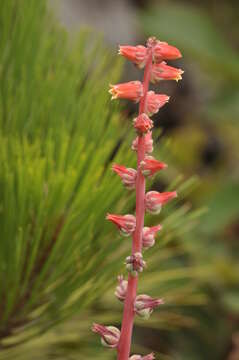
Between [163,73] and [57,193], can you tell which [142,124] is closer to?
[163,73]

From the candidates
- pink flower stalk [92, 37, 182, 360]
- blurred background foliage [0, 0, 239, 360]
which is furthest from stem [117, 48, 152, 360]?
blurred background foliage [0, 0, 239, 360]

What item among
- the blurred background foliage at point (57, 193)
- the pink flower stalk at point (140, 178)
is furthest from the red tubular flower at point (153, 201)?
the blurred background foliage at point (57, 193)

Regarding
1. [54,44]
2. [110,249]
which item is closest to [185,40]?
[54,44]

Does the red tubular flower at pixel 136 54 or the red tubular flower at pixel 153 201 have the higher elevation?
the red tubular flower at pixel 136 54

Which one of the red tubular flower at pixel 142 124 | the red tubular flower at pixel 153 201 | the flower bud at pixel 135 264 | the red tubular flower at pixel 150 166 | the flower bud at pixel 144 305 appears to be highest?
the red tubular flower at pixel 142 124

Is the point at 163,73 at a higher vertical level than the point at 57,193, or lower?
higher

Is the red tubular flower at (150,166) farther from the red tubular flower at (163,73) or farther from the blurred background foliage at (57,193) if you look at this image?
the blurred background foliage at (57,193)

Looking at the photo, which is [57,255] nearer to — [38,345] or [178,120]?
[38,345]

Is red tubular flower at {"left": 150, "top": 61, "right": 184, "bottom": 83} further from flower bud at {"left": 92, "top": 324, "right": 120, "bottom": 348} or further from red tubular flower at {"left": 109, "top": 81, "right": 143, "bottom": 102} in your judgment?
flower bud at {"left": 92, "top": 324, "right": 120, "bottom": 348}

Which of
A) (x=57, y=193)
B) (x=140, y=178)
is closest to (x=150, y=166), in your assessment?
(x=140, y=178)
